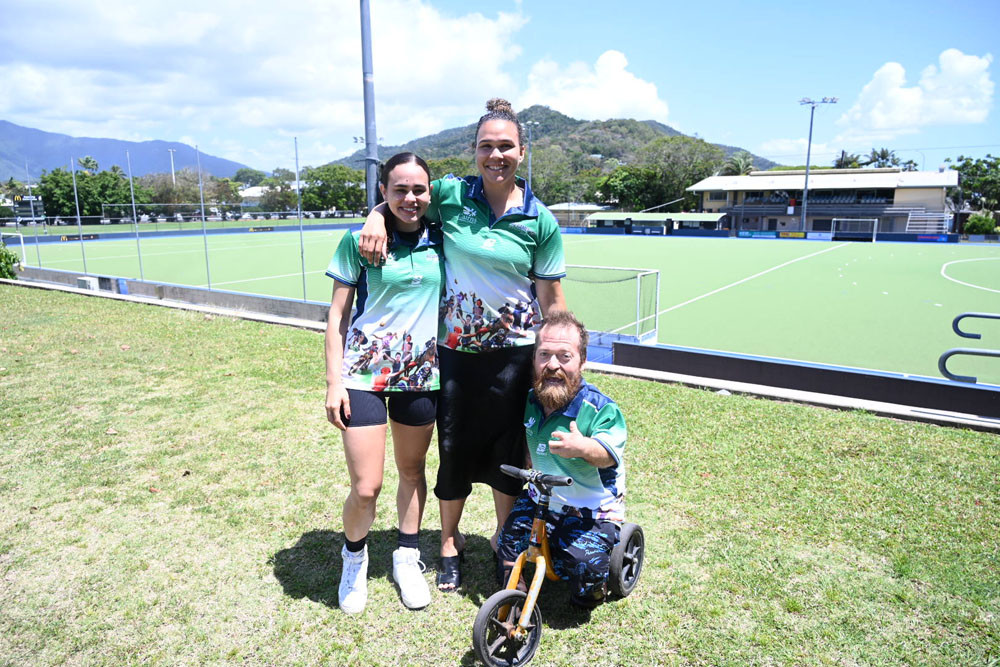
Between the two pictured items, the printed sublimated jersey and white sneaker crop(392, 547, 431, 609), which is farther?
white sneaker crop(392, 547, 431, 609)

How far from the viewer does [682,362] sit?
7.80 meters

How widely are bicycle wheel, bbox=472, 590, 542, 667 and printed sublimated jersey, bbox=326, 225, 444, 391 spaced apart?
0.95m

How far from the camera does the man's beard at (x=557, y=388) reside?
2.72 m

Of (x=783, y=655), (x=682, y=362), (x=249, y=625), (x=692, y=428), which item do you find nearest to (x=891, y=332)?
(x=682, y=362)

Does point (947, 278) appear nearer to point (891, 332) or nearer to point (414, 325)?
point (891, 332)

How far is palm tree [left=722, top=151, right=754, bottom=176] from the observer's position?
81.2m

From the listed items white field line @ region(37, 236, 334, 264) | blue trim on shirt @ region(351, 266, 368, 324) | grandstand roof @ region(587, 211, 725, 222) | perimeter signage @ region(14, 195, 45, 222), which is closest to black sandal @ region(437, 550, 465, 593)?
blue trim on shirt @ region(351, 266, 368, 324)

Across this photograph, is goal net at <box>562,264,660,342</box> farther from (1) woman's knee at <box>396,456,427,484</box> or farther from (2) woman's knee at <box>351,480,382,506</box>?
(2) woman's knee at <box>351,480,382,506</box>

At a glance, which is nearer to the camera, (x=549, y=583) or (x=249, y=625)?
(x=249, y=625)

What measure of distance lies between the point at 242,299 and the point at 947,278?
22.8 meters

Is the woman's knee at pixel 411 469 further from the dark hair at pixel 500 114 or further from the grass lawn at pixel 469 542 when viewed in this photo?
the dark hair at pixel 500 114

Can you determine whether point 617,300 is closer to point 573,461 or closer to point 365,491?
point 573,461

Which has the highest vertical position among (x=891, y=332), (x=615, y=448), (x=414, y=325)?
(x=414, y=325)

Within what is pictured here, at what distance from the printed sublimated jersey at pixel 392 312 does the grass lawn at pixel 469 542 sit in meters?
1.14
